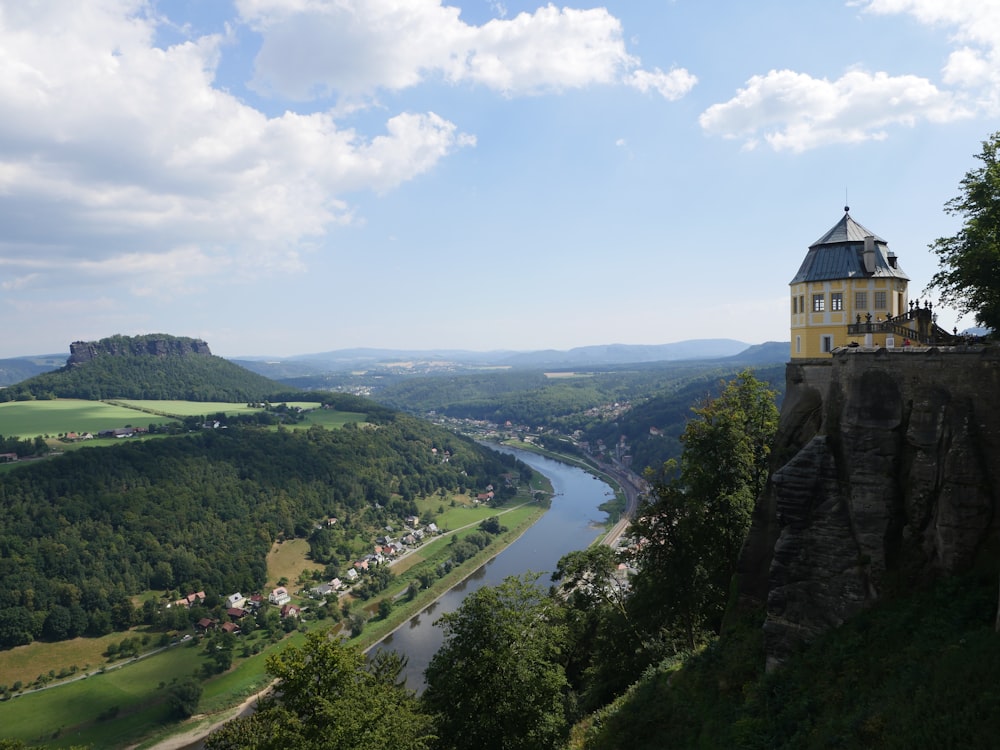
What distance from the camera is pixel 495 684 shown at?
20.3 metres

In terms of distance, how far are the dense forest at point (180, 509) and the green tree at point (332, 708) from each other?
63275 millimetres

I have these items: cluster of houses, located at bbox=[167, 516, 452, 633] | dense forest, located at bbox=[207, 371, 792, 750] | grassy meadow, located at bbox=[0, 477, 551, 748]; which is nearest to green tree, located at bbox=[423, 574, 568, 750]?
dense forest, located at bbox=[207, 371, 792, 750]

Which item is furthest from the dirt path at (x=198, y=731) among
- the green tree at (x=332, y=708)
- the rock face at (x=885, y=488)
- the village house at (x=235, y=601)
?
the rock face at (x=885, y=488)

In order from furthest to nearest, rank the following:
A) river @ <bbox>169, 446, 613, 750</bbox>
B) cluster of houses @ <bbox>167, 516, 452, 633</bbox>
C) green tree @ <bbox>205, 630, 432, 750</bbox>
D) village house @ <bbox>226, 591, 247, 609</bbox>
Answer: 1. village house @ <bbox>226, 591, 247, 609</bbox>
2. cluster of houses @ <bbox>167, 516, 452, 633</bbox>
3. river @ <bbox>169, 446, 613, 750</bbox>
4. green tree @ <bbox>205, 630, 432, 750</bbox>

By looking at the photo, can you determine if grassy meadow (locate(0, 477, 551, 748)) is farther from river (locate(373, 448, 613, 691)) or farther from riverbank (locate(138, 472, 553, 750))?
river (locate(373, 448, 613, 691))

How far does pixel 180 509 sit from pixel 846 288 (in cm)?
9745

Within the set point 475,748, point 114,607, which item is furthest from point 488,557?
point 475,748

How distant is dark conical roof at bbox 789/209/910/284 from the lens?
2177 centimetres

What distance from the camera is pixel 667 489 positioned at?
23984 millimetres

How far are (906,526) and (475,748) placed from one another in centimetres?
1495

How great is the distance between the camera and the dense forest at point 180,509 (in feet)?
229

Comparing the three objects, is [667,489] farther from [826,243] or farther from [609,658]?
[826,243]

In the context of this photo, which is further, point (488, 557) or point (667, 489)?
point (488, 557)

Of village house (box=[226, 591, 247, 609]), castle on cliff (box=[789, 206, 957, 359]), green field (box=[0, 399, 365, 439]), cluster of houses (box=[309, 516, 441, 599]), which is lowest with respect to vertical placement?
cluster of houses (box=[309, 516, 441, 599])
